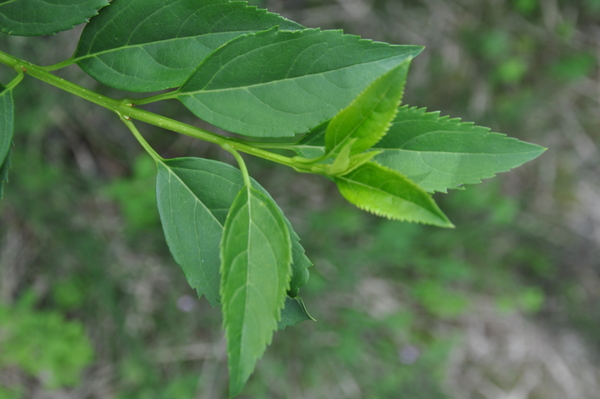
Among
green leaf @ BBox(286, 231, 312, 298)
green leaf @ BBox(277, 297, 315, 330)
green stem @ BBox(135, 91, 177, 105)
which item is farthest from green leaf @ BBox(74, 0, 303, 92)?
green leaf @ BBox(277, 297, 315, 330)

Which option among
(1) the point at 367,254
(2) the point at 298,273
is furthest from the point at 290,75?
(1) the point at 367,254

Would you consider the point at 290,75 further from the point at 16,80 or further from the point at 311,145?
the point at 16,80

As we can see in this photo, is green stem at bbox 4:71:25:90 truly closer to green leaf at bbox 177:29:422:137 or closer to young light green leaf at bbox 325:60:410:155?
green leaf at bbox 177:29:422:137

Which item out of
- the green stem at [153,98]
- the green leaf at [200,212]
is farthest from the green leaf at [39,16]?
the green leaf at [200,212]

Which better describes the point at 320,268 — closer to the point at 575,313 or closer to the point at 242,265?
the point at 242,265

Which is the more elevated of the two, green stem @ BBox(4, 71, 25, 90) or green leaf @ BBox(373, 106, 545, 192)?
green stem @ BBox(4, 71, 25, 90)

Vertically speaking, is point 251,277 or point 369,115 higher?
point 369,115

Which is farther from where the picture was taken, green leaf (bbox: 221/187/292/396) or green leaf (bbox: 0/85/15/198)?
green leaf (bbox: 0/85/15/198)
